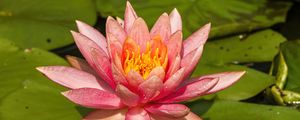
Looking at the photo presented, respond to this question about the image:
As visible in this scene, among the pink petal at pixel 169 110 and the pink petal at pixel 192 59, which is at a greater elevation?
the pink petal at pixel 192 59

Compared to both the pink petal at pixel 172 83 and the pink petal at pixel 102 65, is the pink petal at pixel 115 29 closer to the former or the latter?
the pink petal at pixel 102 65

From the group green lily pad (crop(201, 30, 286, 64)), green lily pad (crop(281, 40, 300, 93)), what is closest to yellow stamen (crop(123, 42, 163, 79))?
green lily pad (crop(201, 30, 286, 64))

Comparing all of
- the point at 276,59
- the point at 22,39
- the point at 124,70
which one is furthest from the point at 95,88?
the point at 276,59

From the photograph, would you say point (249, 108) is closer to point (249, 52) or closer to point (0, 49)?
point (249, 52)

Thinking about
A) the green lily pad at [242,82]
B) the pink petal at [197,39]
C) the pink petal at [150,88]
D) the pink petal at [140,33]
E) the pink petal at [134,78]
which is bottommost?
the green lily pad at [242,82]

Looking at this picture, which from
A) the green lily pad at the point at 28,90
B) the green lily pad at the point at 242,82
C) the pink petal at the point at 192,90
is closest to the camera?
the pink petal at the point at 192,90

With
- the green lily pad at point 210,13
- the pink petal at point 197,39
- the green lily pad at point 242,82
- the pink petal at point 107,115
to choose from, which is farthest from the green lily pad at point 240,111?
the green lily pad at point 210,13

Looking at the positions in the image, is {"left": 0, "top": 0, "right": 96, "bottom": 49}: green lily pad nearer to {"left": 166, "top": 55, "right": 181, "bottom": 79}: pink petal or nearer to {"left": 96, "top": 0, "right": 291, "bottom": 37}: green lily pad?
{"left": 96, "top": 0, "right": 291, "bottom": 37}: green lily pad
